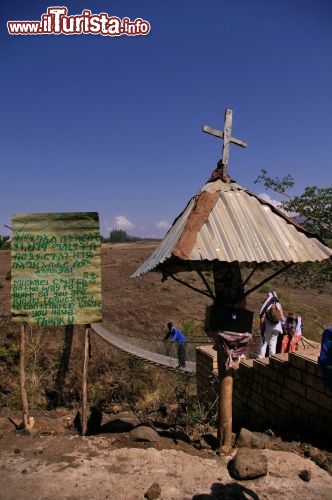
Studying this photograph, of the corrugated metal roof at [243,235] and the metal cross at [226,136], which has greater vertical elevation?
the metal cross at [226,136]

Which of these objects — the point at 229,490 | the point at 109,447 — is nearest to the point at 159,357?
the point at 109,447

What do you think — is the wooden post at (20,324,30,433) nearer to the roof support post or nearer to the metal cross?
the roof support post

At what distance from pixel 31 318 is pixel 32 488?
1.99 meters

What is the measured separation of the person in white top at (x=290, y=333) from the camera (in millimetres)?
7090

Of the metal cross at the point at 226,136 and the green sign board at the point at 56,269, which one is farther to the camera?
the green sign board at the point at 56,269

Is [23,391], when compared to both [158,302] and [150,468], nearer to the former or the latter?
[150,468]

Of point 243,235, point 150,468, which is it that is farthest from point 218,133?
point 150,468

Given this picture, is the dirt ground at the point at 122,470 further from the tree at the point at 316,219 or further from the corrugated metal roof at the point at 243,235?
the tree at the point at 316,219

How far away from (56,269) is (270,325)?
3.98 m

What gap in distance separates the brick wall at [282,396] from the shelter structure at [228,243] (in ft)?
3.60

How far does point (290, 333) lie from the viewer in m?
7.22

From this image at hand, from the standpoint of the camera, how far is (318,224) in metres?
14.9

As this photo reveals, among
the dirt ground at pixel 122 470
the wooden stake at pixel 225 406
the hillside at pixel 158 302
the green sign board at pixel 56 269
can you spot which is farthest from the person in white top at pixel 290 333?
the hillside at pixel 158 302

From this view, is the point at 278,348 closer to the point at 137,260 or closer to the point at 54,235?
the point at 54,235
